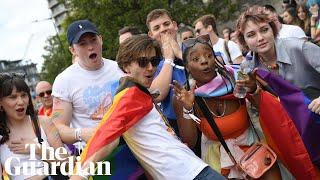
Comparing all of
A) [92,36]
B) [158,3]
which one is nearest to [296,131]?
[92,36]

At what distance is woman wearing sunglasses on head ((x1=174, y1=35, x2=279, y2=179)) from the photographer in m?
3.82

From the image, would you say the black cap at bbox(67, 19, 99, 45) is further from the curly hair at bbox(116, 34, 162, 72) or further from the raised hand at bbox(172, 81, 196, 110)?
the raised hand at bbox(172, 81, 196, 110)

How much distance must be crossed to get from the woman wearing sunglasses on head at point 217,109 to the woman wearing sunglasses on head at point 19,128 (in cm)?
117

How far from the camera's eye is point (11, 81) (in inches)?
160

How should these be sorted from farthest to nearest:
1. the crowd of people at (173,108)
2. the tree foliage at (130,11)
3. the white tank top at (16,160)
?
the tree foliage at (130,11), the white tank top at (16,160), the crowd of people at (173,108)

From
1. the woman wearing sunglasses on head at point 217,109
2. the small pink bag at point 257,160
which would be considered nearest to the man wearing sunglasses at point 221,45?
the woman wearing sunglasses on head at point 217,109

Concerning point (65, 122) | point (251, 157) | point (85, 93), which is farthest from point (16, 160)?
point (251, 157)

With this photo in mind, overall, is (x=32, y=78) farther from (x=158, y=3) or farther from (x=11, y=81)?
(x=11, y=81)

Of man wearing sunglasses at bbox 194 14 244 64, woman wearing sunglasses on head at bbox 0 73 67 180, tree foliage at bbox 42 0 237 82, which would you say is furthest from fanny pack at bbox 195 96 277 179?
tree foliage at bbox 42 0 237 82

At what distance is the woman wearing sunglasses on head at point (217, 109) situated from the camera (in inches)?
151

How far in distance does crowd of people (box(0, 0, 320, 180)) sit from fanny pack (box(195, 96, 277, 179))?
12 millimetres

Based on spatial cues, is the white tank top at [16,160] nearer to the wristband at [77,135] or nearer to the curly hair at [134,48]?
the wristband at [77,135]

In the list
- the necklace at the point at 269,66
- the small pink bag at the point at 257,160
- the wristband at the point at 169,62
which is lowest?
the small pink bag at the point at 257,160

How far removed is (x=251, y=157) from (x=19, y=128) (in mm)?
1948
